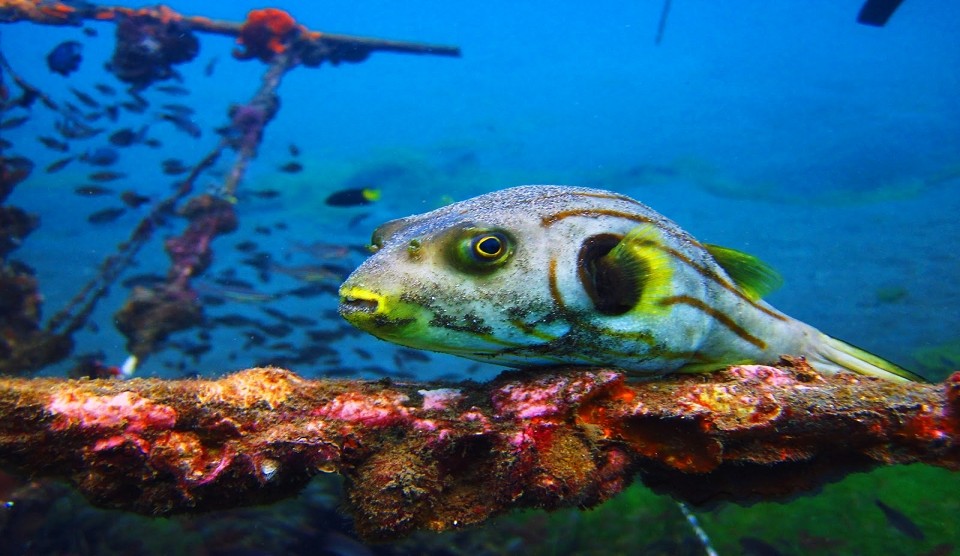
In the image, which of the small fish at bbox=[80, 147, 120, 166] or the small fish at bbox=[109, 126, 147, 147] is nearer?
the small fish at bbox=[109, 126, 147, 147]

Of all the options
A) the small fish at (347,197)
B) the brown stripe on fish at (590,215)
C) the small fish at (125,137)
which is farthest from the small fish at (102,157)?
the brown stripe on fish at (590,215)

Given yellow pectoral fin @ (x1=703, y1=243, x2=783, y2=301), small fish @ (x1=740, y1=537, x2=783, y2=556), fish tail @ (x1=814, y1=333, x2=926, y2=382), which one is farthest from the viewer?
small fish @ (x1=740, y1=537, x2=783, y2=556)

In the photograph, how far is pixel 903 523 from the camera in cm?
672

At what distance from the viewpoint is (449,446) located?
2.00m

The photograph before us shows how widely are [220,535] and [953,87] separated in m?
42.3

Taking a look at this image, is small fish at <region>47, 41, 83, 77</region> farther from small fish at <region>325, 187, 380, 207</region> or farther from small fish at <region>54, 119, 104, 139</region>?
small fish at <region>325, 187, 380, 207</region>

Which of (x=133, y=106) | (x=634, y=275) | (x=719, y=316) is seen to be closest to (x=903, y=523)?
(x=719, y=316)

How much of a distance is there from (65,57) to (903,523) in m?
16.9

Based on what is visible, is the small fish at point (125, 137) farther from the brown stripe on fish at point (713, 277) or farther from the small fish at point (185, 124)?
the brown stripe on fish at point (713, 277)

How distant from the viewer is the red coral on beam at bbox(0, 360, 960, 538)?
6.13 feet

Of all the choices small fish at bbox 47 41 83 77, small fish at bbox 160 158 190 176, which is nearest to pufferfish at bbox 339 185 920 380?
small fish at bbox 47 41 83 77

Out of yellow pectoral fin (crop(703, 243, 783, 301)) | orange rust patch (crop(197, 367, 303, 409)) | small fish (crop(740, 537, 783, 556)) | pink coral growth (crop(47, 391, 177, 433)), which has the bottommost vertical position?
small fish (crop(740, 537, 783, 556))

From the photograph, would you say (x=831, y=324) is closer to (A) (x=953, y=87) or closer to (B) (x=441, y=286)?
(A) (x=953, y=87)

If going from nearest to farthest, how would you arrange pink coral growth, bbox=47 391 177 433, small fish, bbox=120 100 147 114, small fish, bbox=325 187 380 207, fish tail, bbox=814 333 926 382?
pink coral growth, bbox=47 391 177 433, fish tail, bbox=814 333 926 382, small fish, bbox=325 187 380 207, small fish, bbox=120 100 147 114
